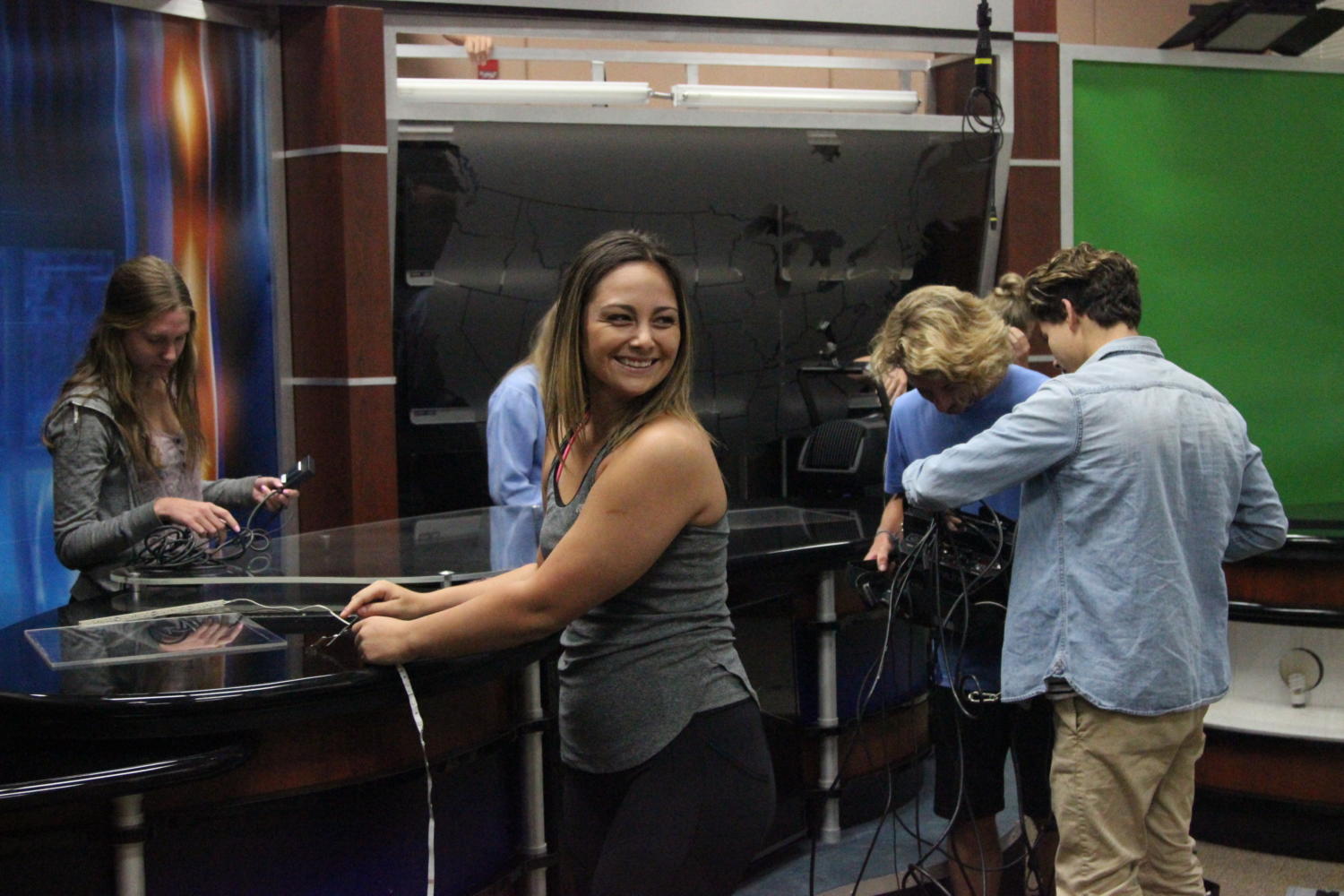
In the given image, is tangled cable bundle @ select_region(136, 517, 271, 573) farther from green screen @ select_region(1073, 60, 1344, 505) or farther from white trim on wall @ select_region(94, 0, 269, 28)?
green screen @ select_region(1073, 60, 1344, 505)

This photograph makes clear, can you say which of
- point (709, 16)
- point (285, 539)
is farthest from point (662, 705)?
point (709, 16)

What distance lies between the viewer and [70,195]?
11.1 ft

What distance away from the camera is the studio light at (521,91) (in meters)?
3.90

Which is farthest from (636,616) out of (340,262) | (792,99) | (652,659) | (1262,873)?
(792,99)

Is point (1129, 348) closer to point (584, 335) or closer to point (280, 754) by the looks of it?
point (584, 335)

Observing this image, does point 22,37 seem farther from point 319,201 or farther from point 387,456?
point 387,456

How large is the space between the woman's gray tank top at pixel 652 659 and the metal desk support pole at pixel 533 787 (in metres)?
0.80

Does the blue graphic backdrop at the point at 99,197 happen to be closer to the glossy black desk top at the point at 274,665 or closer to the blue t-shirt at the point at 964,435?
the glossy black desk top at the point at 274,665

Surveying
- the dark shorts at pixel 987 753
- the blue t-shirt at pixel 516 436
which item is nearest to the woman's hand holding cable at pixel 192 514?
the blue t-shirt at pixel 516 436

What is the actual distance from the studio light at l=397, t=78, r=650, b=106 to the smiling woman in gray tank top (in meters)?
2.50

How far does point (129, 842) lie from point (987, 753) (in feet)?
5.37

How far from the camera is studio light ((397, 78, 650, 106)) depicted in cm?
390

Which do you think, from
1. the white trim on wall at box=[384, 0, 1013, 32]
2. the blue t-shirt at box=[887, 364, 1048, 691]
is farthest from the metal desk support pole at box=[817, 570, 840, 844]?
the white trim on wall at box=[384, 0, 1013, 32]

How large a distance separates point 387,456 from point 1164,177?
3.11 metres
